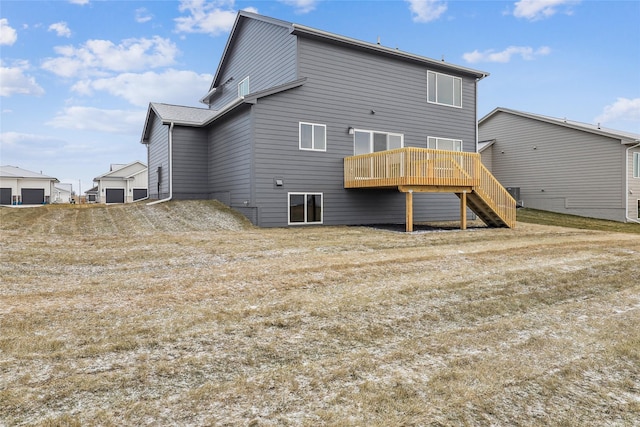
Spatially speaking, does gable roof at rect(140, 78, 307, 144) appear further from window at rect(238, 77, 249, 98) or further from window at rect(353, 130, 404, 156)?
window at rect(353, 130, 404, 156)

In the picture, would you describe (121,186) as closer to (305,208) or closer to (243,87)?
(243,87)

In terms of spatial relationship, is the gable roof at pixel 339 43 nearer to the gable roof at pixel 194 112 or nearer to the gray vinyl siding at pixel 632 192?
the gable roof at pixel 194 112

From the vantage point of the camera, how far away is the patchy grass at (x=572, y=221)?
1830 cm

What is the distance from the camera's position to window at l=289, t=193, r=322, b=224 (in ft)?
47.8

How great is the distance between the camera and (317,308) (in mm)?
5434

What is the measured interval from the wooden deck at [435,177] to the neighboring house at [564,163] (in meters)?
10.7

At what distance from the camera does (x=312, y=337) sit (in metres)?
4.46

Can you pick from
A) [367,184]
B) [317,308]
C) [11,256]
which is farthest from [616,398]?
[367,184]

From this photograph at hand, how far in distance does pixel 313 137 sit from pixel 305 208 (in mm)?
2732

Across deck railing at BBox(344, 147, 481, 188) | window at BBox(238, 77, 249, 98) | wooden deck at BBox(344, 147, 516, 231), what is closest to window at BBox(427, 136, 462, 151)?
wooden deck at BBox(344, 147, 516, 231)

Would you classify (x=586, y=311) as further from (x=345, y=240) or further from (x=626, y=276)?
(x=345, y=240)

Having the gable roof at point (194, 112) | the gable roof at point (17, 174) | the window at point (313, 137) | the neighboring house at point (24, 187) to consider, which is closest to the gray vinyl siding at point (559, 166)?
the window at point (313, 137)

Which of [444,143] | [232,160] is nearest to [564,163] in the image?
[444,143]

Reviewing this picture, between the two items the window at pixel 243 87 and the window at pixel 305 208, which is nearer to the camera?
the window at pixel 305 208
